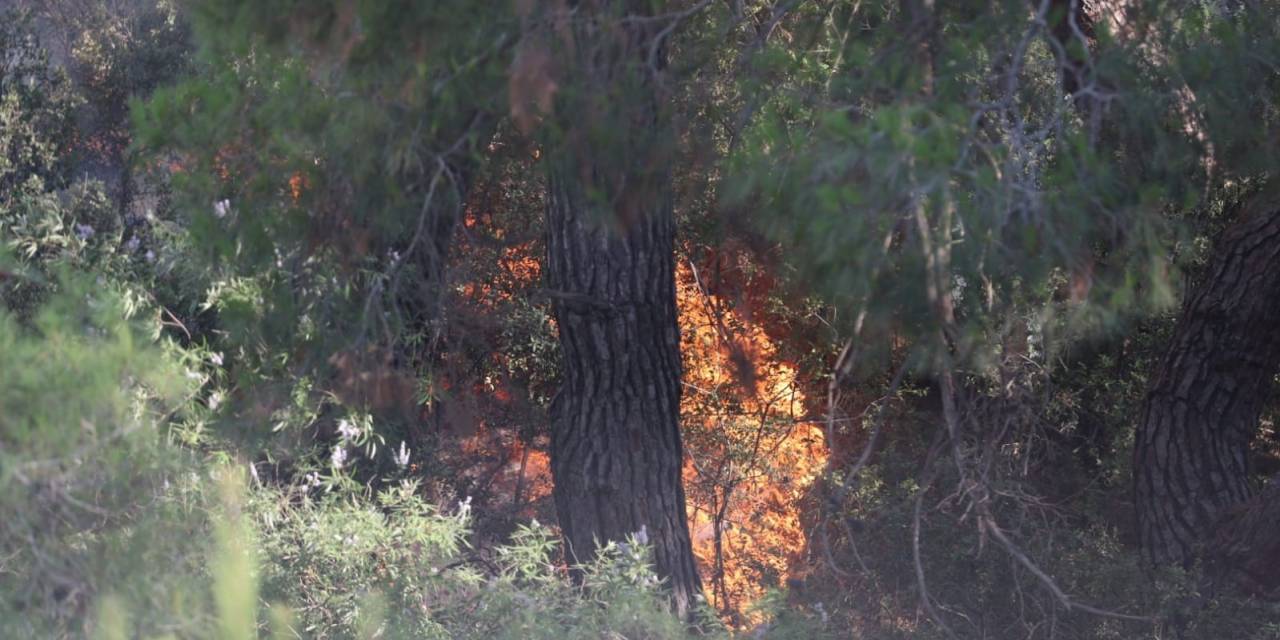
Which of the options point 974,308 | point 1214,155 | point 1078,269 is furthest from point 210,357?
point 1214,155

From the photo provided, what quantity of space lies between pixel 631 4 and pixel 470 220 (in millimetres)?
3239

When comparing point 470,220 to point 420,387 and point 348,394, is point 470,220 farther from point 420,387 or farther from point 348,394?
point 348,394

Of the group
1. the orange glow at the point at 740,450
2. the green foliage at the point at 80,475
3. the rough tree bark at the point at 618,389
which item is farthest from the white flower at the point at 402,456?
the orange glow at the point at 740,450

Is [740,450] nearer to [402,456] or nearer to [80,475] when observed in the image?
[402,456]

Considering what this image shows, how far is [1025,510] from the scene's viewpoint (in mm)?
7648

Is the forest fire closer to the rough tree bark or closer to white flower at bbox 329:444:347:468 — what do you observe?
the rough tree bark

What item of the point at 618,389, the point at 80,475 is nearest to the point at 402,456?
the point at 618,389

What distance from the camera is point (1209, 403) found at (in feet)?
24.9

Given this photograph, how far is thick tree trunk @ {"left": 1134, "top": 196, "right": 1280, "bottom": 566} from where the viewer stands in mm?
→ 7285

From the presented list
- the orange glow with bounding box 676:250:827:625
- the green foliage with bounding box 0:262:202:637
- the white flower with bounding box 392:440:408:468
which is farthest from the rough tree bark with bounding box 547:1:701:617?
the green foliage with bounding box 0:262:202:637

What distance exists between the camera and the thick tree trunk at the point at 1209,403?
23.9 ft

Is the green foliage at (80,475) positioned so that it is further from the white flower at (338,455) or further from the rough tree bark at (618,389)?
the rough tree bark at (618,389)

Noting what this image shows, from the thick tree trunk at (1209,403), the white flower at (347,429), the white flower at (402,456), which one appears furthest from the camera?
the thick tree trunk at (1209,403)

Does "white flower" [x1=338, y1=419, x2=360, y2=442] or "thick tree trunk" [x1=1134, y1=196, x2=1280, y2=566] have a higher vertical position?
"thick tree trunk" [x1=1134, y1=196, x2=1280, y2=566]
